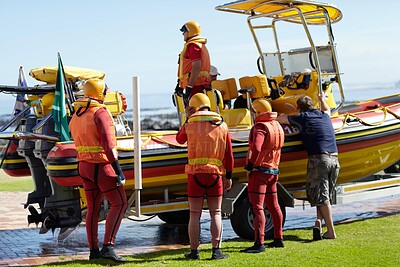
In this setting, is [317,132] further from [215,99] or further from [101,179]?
[101,179]

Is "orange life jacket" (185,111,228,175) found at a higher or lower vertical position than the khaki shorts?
higher

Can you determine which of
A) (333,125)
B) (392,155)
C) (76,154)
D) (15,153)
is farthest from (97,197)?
(392,155)

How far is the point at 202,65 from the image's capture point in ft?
28.5

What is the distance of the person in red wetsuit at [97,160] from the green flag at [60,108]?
0.75 m

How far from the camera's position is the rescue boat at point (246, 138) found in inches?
328

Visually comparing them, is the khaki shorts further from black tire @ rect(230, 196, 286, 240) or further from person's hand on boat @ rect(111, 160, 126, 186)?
person's hand on boat @ rect(111, 160, 126, 186)

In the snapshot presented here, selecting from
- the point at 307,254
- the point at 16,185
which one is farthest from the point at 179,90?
the point at 16,185

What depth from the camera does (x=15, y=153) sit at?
921 cm

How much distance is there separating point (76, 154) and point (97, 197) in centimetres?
82

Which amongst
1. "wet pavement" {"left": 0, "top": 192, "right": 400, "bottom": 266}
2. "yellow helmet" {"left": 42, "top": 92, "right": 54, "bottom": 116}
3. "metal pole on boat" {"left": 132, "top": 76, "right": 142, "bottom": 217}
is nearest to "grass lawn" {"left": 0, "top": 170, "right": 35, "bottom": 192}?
"wet pavement" {"left": 0, "top": 192, "right": 400, "bottom": 266}

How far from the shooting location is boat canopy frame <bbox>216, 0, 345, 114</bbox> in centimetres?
969

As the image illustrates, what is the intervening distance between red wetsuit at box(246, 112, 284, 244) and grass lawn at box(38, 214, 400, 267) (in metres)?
0.39

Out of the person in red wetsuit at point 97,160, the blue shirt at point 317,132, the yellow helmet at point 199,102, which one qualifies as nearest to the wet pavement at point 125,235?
the person in red wetsuit at point 97,160

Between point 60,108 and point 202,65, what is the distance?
173 centimetres
